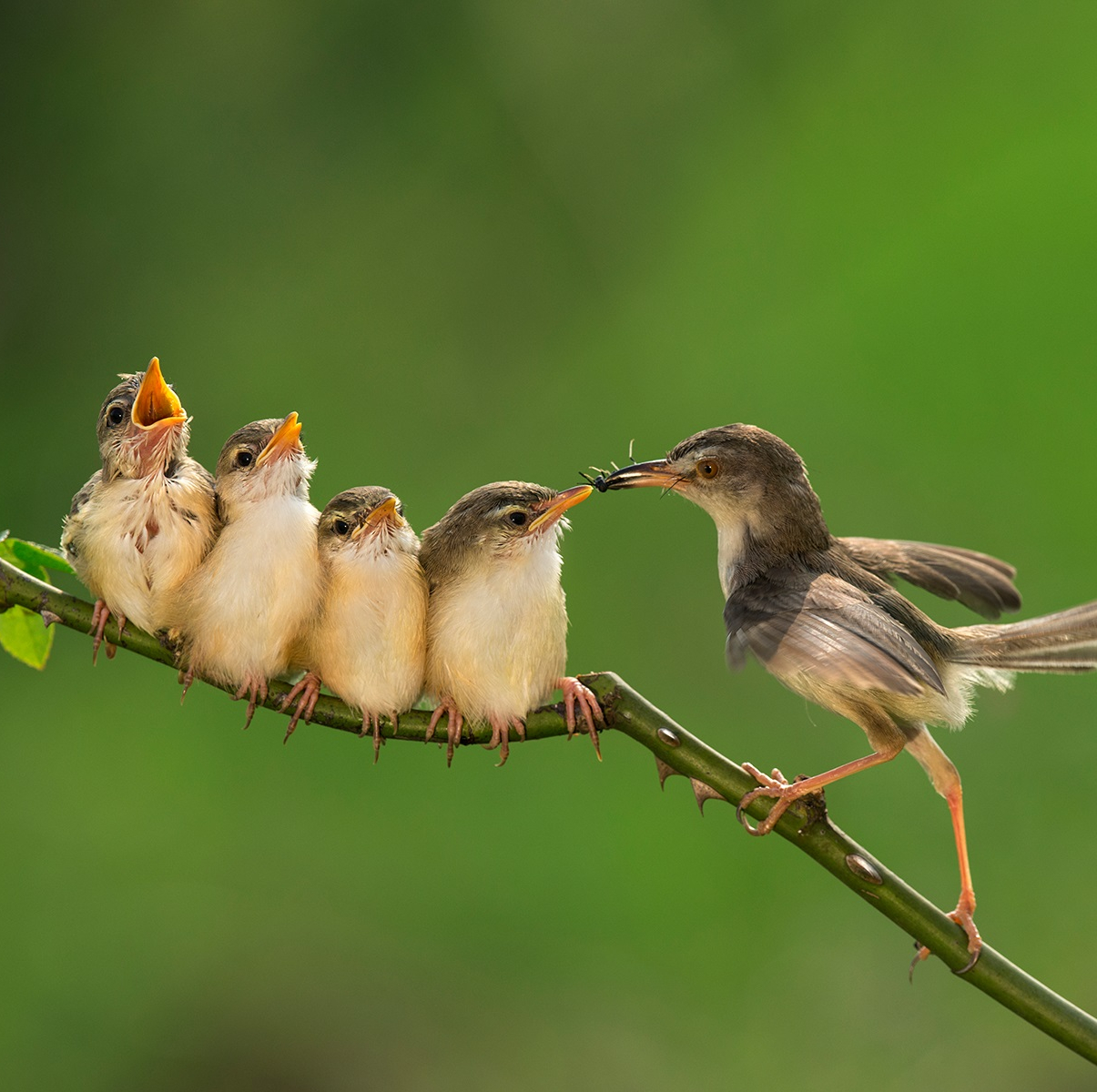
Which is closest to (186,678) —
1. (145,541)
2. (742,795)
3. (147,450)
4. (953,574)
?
(145,541)

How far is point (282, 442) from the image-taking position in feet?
4.09

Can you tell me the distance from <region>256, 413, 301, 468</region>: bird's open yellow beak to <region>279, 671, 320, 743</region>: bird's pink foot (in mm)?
235

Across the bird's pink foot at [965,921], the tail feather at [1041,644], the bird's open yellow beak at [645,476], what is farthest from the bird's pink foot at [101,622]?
the tail feather at [1041,644]

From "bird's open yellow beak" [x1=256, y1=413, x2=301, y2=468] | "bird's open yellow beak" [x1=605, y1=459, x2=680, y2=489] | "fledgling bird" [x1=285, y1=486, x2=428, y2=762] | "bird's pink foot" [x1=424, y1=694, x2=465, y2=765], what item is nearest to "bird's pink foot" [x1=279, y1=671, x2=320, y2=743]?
"fledgling bird" [x1=285, y1=486, x2=428, y2=762]

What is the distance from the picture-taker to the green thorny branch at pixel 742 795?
106cm

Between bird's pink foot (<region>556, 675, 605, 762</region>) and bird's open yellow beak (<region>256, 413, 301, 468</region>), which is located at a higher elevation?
bird's open yellow beak (<region>256, 413, 301, 468</region>)

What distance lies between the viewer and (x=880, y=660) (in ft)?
3.89

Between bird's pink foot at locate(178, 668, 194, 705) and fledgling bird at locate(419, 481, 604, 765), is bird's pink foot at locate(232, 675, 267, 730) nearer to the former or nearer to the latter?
bird's pink foot at locate(178, 668, 194, 705)

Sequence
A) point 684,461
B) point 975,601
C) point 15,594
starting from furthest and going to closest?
1. point 975,601
2. point 684,461
3. point 15,594

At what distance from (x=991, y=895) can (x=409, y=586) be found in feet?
9.79

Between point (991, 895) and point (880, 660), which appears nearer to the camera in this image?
point (880, 660)

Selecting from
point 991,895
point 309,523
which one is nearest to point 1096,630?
point 309,523

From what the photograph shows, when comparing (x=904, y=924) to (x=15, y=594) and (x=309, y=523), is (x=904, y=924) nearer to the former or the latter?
(x=309, y=523)

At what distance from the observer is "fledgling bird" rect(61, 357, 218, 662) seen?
49.7 inches
